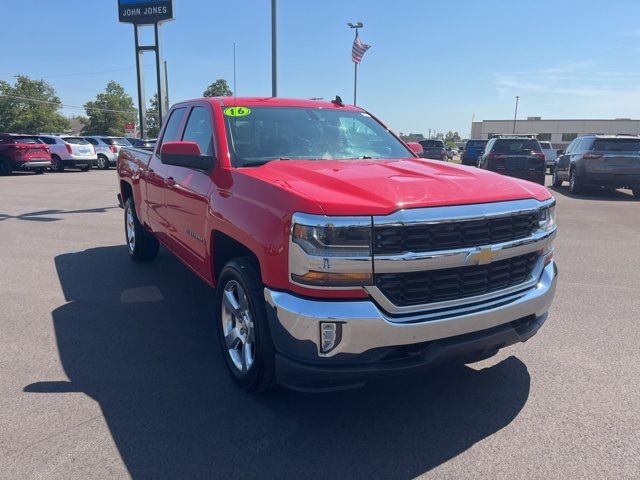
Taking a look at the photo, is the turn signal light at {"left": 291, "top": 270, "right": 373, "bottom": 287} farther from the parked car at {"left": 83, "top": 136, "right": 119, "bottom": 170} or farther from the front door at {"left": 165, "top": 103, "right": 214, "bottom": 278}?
the parked car at {"left": 83, "top": 136, "right": 119, "bottom": 170}

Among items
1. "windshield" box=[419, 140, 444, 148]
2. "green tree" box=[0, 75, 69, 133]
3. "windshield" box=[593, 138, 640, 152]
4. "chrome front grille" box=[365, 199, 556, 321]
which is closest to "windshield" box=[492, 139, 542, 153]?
"windshield" box=[593, 138, 640, 152]

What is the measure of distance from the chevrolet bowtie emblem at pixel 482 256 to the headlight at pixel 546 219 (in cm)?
57

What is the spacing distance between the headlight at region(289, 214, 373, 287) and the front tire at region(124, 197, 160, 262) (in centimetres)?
436

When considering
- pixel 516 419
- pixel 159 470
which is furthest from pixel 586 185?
pixel 159 470

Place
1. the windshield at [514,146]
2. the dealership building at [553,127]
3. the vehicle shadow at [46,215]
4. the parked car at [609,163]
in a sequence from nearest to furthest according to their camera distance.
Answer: the vehicle shadow at [46,215]
the parked car at [609,163]
the windshield at [514,146]
the dealership building at [553,127]

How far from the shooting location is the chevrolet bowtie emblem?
111 inches

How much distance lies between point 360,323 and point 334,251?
0.38 m

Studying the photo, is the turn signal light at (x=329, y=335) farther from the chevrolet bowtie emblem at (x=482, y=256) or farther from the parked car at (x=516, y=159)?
the parked car at (x=516, y=159)

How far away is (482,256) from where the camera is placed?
2857 millimetres

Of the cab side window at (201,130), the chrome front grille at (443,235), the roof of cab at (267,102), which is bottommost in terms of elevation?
the chrome front grille at (443,235)

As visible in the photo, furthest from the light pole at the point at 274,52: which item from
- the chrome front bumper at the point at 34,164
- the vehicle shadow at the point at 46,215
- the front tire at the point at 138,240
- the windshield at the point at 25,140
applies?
the windshield at the point at 25,140

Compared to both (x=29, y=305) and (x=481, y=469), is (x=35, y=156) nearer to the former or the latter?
(x=29, y=305)

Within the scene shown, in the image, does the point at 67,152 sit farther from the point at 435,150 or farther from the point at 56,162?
the point at 435,150

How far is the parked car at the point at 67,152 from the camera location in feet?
81.3
